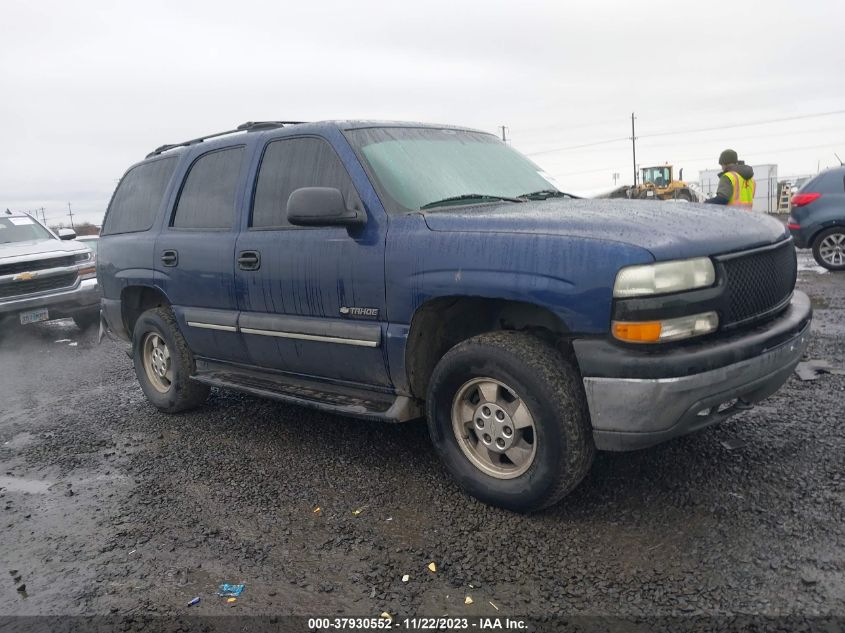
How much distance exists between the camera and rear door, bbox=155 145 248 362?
435cm

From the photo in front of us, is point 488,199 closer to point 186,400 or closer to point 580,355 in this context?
point 580,355

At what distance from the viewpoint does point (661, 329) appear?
268 centimetres

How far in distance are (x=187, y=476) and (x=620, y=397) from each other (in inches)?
101

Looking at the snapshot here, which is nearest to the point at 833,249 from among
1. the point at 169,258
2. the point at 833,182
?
the point at 833,182

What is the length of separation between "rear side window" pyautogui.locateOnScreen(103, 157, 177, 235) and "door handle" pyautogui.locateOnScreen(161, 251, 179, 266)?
416 millimetres

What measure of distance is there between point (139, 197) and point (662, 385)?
439 centimetres

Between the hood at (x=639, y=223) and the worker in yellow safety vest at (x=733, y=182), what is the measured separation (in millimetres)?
4773

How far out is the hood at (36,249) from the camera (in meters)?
9.21

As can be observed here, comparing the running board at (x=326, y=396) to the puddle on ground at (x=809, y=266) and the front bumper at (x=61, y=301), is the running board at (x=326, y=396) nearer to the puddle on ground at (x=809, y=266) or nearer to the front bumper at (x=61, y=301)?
the front bumper at (x=61, y=301)

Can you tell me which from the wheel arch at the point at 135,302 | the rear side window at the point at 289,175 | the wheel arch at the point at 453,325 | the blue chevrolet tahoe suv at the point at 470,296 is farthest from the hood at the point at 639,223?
the wheel arch at the point at 135,302

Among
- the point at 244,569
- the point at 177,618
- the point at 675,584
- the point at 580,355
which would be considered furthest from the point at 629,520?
the point at 177,618

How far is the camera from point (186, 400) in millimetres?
5066

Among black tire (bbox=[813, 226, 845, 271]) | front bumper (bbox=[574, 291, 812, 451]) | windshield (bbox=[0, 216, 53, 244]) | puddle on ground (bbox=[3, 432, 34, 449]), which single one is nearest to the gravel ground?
puddle on ground (bbox=[3, 432, 34, 449])

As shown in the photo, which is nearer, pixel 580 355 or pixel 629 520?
pixel 580 355
